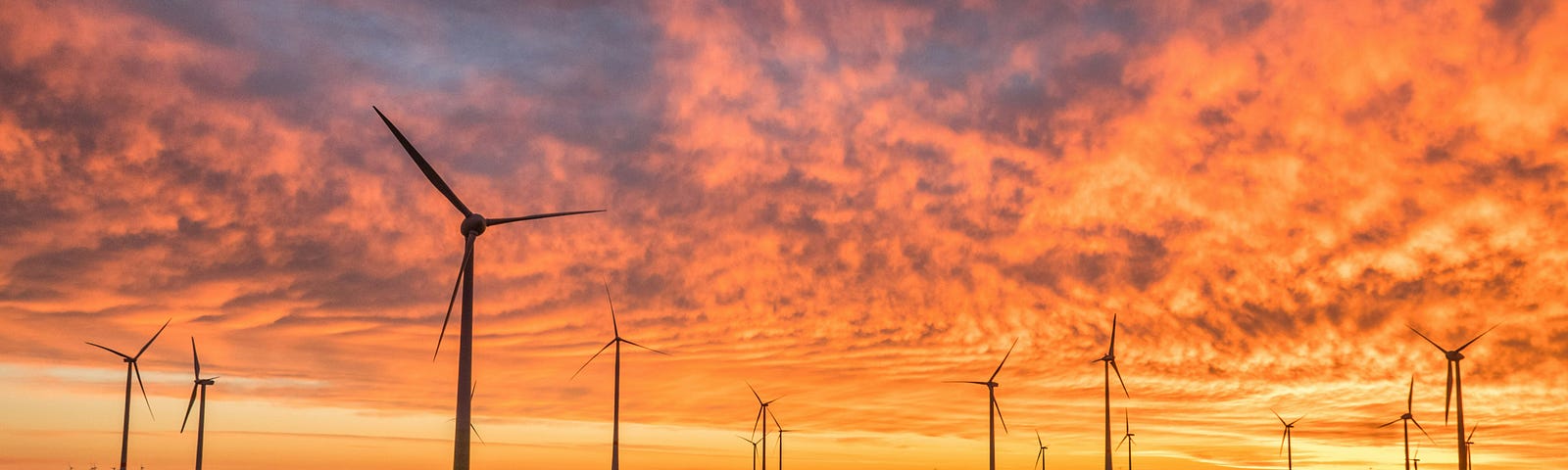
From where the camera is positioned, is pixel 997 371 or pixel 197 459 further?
pixel 997 371

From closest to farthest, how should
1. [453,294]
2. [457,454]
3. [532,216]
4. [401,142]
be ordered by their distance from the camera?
[457,454]
[453,294]
[401,142]
[532,216]

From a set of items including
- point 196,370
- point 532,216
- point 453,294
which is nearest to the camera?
point 453,294

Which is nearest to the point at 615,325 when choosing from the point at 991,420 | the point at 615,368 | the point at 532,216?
the point at 615,368

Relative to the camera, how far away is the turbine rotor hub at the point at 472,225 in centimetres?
6262

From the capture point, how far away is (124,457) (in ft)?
401

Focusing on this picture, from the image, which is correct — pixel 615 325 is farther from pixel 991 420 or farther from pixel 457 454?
pixel 457 454

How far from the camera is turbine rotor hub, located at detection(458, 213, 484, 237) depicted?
205 feet

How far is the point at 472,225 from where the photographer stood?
62594mm

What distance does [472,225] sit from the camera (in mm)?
62594

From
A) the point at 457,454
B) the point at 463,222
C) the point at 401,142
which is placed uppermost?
the point at 401,142

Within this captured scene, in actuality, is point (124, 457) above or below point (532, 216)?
below

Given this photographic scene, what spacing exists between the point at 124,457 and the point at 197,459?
7.17 metres

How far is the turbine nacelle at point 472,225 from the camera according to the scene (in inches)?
2466

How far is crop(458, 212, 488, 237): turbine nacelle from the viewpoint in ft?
205
